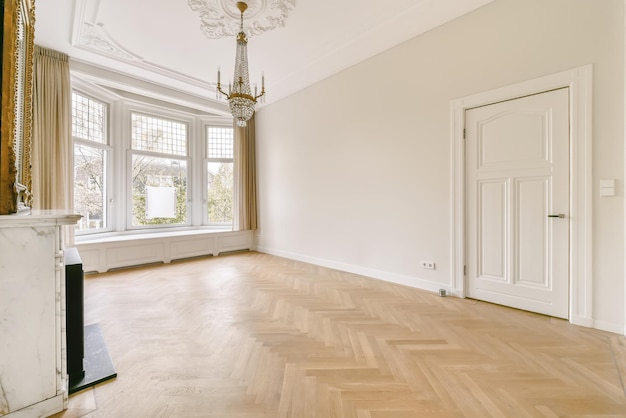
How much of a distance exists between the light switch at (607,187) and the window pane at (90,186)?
653 cm

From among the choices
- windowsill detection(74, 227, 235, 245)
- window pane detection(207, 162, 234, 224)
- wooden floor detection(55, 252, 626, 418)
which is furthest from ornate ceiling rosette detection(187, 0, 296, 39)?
windowsill detection(74, 227, 235, 245)

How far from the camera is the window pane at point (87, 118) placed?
4.37 m

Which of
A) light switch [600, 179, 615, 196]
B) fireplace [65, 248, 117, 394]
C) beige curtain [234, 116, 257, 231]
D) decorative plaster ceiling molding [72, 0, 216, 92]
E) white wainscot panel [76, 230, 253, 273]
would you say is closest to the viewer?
fireplace [65, 248, 117, 394]

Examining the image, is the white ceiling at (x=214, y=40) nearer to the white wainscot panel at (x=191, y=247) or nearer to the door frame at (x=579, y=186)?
the door frame at (x=579, y=186)

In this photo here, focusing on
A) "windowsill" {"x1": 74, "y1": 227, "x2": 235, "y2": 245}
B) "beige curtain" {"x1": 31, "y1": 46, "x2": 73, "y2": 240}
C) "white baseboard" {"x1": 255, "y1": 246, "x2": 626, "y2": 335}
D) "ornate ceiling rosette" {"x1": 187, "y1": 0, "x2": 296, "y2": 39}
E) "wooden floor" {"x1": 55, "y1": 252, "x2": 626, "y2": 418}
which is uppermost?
Answer: "ornate ceiling rosette" {"x1": 187, "y1": 0, "x2": 296, "y2": 39}

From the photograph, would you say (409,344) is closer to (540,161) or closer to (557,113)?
(540,161)

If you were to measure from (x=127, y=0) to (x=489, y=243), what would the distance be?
4.75 meters

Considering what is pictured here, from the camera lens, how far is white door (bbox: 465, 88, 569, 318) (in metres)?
2.50

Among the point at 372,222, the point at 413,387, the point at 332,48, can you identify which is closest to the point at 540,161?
the point at 372,222

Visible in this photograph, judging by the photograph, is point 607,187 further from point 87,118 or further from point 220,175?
point 87,118

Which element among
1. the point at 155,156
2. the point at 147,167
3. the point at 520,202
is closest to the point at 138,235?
the point at 147,167

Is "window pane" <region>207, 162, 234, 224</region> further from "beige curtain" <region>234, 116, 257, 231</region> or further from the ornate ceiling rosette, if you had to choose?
the ornate ceiling rosette

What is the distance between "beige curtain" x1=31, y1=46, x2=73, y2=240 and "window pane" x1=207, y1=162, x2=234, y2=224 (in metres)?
2.55

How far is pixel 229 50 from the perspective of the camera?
3947 mm
